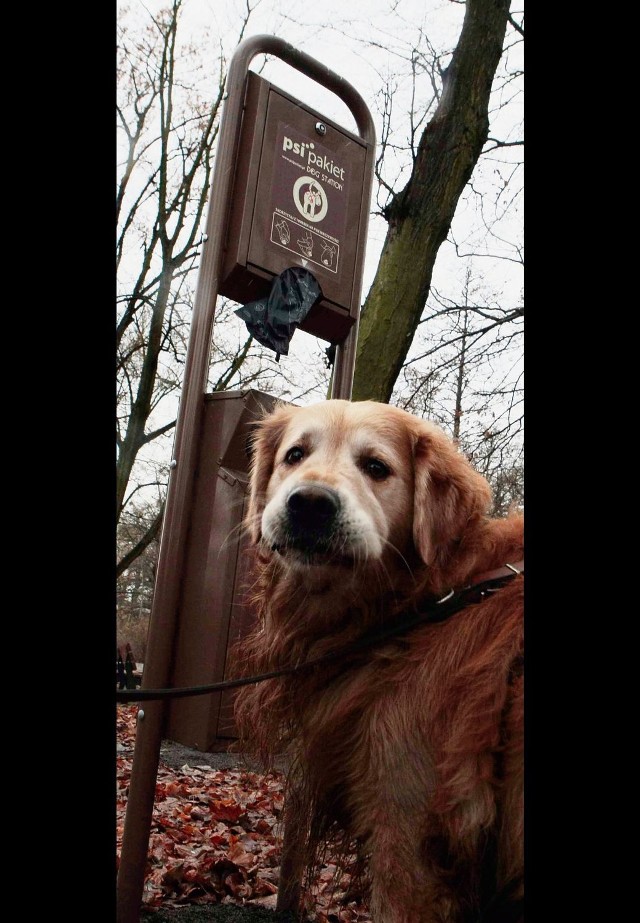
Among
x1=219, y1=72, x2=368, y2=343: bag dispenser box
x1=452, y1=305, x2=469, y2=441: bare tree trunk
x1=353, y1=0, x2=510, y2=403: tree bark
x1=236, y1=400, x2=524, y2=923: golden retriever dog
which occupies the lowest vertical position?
x1=236, y1=400, x2=524, y2=923: golden retriever dog

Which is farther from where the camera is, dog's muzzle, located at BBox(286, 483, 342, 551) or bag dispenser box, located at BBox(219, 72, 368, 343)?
bag dispenser box, located at BBox(219, 72, 368, 343)

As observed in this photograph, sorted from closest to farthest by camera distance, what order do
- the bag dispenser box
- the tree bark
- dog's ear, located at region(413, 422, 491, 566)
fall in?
dog's ear, located at region(413, 422, 491, 566) → the bag dispenser box → the tree bark

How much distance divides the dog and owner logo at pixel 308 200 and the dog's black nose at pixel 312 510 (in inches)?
47.5

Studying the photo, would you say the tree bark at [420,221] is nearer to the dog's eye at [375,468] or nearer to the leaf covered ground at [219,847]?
the dog's eye at [375,468]

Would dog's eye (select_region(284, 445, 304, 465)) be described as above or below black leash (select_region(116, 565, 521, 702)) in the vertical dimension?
above

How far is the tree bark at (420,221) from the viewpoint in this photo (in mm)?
3570

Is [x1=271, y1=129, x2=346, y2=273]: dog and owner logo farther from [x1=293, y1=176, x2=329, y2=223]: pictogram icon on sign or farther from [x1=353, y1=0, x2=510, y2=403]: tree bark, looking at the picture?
[x1=353, y1=0, x2=510, y2=403]: tree bark

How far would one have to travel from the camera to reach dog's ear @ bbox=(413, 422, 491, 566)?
1.50 m

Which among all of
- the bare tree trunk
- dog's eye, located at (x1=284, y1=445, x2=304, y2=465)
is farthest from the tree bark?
dog's eye, located at (x1=284, y1=445, x2=304, y2=465)

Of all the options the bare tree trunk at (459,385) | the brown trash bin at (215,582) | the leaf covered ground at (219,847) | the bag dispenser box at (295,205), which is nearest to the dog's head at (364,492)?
the bare tree trunk at (459,385)

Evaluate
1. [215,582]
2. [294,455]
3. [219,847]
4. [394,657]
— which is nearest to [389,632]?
[394,657]

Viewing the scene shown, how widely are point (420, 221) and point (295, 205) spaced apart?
1.46m

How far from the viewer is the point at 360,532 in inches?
53.4
